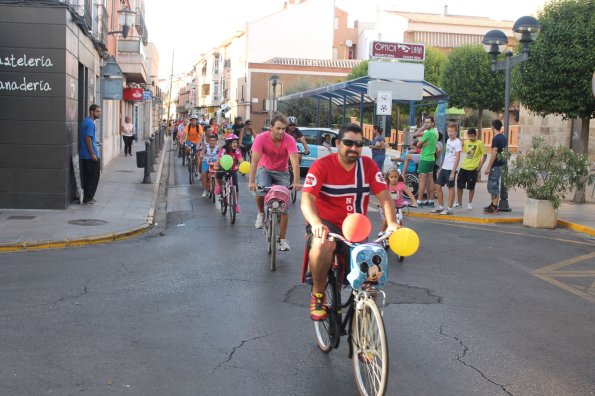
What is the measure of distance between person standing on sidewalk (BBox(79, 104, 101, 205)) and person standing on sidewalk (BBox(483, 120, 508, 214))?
24.8 ft

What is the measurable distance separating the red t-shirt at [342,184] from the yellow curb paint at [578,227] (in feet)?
27.4

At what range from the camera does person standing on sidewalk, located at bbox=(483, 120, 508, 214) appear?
1383cm

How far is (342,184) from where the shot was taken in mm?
5078

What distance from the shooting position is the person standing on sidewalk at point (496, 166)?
1383 centimetres

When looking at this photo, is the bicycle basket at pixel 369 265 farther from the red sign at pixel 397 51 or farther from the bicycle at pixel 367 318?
the red sign at pixel 397 51

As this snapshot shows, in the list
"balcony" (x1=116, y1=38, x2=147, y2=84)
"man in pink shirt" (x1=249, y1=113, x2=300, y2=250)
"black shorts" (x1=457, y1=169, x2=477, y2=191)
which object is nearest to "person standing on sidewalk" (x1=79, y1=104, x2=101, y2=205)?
"man in pink shirt" (x1=249, y1=113, x2=300, y2=250)

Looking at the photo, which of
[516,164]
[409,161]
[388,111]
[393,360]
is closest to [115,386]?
[393,360]

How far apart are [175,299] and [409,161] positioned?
1011 cm

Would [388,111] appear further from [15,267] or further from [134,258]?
Result: [15,267]

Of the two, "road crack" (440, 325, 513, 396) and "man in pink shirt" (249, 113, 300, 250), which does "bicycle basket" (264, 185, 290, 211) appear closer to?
"man in pink shirt" (249, 113, 300, 250)

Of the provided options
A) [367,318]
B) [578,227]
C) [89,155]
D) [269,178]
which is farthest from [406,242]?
[89,155]

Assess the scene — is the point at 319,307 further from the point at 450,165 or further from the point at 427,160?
the point at 427,160

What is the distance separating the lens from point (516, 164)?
12914mm

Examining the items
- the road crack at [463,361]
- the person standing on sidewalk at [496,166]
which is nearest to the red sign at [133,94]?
the person standing on sidewalk at [496,166]
